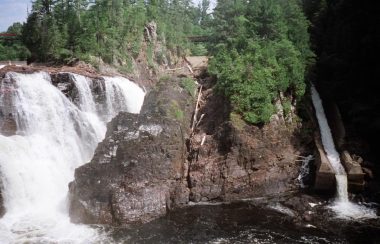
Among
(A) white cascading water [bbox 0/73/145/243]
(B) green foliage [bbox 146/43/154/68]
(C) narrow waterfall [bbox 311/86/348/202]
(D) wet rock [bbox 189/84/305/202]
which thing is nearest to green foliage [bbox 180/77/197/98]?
(D) wet rock [bbox 189/84/305/202]

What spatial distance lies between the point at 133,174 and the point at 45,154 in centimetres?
520

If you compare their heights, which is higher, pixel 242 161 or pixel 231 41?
pixel 231 41

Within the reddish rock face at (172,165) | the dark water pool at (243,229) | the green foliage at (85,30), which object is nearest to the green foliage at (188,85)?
the reddish rock face at (172,165)

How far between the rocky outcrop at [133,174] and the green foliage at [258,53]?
14.8 ft

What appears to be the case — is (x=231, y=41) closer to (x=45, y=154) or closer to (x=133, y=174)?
(x=133, y=174)

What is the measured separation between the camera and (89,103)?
971 inches

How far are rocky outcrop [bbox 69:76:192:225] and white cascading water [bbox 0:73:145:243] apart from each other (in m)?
1.28

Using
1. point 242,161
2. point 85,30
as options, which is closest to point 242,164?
point 242,161

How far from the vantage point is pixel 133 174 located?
19.0 m

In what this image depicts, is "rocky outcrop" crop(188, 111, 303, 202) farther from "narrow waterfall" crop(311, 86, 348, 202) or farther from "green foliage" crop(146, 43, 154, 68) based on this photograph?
"green foliage" crop(146, 43, 154, 68)

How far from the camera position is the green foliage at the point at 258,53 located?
23281mm

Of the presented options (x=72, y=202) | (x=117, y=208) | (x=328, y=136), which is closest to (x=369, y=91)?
(x=328, y=136)

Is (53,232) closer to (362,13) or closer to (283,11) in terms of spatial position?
(362,13)

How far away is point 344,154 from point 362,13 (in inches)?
341
